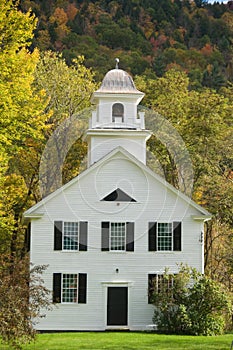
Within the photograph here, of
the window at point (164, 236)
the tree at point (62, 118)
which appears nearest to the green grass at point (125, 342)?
the window at point (164, 236)

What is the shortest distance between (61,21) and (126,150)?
154 feet

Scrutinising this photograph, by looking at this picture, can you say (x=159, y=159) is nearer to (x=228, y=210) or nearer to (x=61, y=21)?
(x=228, y=210)

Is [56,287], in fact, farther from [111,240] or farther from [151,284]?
[151,284]

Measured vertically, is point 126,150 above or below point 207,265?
above

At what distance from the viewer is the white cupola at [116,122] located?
3212cm

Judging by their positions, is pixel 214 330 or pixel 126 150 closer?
pixel 214 330

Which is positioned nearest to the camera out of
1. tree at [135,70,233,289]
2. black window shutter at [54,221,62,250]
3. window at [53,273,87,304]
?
window at [53,273,87,304]

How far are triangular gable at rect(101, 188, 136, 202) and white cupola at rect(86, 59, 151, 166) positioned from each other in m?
2.45

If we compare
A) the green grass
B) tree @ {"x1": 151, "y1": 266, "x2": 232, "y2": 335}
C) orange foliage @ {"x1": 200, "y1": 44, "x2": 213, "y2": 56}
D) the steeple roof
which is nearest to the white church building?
tree @ {"x1": 151, "y1": 266, "x2": 232, "y2": 335}

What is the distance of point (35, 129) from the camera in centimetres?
2972

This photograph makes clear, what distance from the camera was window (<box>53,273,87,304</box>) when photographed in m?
29.2

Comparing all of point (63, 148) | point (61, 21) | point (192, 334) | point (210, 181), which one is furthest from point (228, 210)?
point (61, 21)

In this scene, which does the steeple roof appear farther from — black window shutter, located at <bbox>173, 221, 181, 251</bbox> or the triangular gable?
black window shutter, located at <bbox>173, 221, 181, 251</bbox>

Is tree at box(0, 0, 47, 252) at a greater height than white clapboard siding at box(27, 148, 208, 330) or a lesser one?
greater
